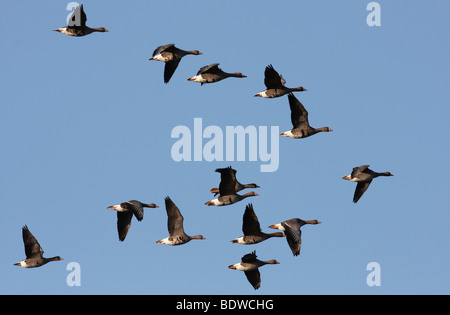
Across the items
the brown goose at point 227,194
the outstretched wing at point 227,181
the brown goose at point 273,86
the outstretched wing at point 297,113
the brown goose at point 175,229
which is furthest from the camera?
the outstretched wing at point 297,113

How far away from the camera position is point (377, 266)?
138ft

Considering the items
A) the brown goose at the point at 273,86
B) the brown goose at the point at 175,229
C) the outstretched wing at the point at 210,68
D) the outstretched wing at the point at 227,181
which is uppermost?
the outstretched wing at the point at 210,68

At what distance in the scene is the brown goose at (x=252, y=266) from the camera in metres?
37.4

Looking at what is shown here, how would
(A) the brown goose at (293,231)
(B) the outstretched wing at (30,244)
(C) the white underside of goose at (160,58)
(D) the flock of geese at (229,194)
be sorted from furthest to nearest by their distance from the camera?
(B) the outstretched wing at (30,244)
(C) the white underside of goose at (160,58)
(D) the flock of geese at (229,194)
(A) the brown goose at (293,231)

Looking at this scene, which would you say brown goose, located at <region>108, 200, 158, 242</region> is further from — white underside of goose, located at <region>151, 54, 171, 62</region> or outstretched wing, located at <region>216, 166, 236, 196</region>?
white underside of goose, located at <region>151, 54, 171, 62</region>

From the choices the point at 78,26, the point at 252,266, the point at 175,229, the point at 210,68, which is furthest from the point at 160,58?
the point at 252,266

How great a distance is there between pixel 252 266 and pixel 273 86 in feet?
20.2

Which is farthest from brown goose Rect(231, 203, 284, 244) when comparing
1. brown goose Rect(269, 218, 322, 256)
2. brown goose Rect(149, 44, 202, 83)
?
brown goose Rect(149, 44, 202, 83)

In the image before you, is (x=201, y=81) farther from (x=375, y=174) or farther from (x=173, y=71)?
(x=375, y=174)

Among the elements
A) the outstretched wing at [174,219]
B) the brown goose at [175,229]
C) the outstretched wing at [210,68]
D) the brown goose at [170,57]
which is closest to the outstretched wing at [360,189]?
the brown goose at [175,229]

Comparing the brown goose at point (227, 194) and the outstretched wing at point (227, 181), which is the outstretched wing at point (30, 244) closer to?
the brown goose at point (227, 194)

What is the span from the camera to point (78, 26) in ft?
123

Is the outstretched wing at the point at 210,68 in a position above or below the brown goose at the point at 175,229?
above

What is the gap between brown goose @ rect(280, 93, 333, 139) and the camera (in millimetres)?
38031
